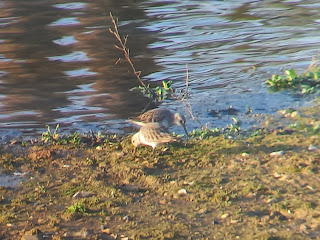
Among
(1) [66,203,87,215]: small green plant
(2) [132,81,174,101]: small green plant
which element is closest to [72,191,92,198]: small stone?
(1) [66,203,87,215]: small green plant

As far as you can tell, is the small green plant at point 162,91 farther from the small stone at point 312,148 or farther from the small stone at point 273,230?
the small stone at point 273,230

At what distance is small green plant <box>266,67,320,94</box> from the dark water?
200 millimetres

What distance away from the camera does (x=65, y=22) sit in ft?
48.8

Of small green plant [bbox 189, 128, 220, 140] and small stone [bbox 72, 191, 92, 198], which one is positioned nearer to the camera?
small stone [bbox 72, 191, 92, 198]

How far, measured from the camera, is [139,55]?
38.2 feet

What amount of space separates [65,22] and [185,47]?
3.91 metres

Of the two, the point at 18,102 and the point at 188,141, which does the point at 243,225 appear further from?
the point at 18,102

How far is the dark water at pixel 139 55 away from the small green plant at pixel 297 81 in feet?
0.65

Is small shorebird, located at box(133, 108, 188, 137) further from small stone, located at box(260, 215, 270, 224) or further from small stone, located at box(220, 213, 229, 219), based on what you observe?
small stone, located at box(260, 215, 270, 224)

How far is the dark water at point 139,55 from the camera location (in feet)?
28.6

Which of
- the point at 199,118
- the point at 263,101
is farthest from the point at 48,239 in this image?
the point at 263,101

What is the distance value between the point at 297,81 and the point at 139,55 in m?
3.60

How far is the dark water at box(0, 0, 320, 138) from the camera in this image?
873 cm

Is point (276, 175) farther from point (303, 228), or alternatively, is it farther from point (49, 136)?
point (49, 136)
